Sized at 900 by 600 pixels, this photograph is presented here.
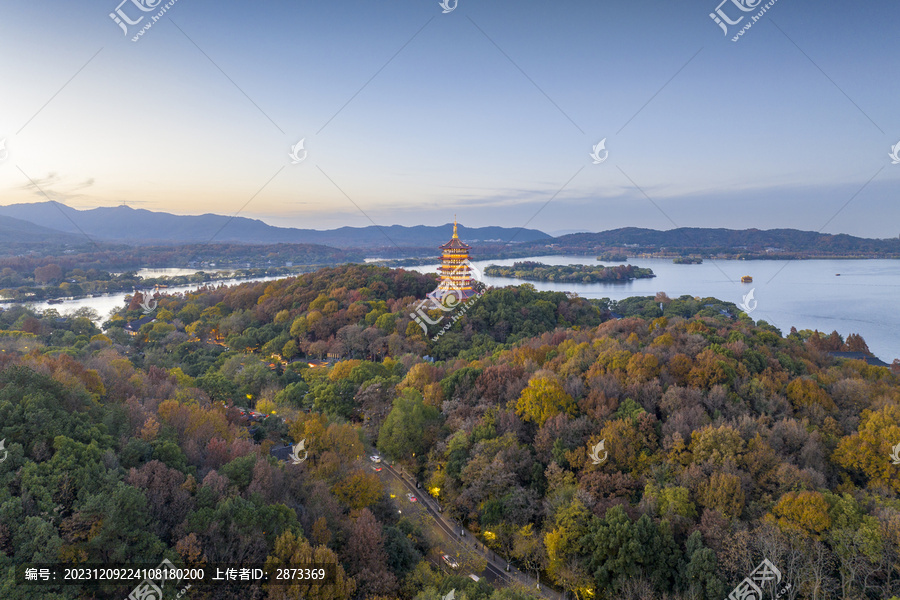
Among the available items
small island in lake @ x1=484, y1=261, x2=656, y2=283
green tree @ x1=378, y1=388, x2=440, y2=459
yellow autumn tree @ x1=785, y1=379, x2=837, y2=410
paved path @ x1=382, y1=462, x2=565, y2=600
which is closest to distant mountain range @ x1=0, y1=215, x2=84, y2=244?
small island in lake @ x1=484, y1=261, x2=656, y2=283

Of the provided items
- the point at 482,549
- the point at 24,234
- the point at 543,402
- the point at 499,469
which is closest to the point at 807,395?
the point at 543,402

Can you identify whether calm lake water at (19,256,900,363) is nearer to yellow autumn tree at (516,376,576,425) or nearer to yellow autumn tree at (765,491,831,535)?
yellow autumn tree at (516,376,576,425)

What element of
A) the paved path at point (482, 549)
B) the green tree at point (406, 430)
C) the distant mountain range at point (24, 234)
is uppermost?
the distant mountain range at point (24, 234)

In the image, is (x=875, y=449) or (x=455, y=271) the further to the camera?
(x=455, y=271)

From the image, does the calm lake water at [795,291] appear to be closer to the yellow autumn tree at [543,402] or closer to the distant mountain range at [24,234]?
the distant mountain range at [24,234]

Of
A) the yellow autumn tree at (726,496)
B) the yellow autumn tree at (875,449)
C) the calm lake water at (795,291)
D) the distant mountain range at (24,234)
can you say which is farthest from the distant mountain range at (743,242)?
the distant mountain range at (24,234)

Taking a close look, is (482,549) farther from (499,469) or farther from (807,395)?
(807,395)
